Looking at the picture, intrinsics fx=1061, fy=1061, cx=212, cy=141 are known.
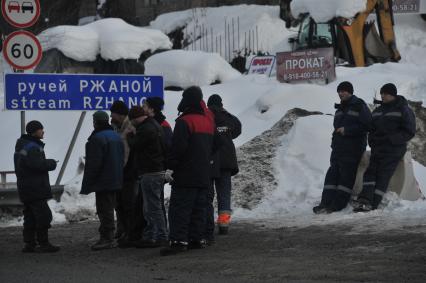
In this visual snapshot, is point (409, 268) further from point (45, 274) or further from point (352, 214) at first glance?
point (352, 214)

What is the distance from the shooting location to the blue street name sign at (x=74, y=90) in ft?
51.2

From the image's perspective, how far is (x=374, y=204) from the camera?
13.1 metres

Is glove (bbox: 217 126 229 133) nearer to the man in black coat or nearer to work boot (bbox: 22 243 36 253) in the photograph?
the man in black coat

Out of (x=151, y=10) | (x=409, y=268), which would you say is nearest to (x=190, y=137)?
(x=409, y=268)

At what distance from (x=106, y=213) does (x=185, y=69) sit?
12.9m

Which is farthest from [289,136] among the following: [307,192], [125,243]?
[125,243]

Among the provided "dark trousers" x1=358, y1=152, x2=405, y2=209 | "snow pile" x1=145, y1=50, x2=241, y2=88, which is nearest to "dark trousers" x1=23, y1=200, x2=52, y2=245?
"dark trousers" x1=358, y1=152, x2=405, y2=209

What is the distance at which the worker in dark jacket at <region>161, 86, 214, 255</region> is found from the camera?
10.8 m

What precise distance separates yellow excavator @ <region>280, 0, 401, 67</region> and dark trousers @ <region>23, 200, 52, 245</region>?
A: 15.3 meters

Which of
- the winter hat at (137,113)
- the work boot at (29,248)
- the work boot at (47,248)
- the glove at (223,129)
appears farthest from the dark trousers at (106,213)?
the glove at (223,129)

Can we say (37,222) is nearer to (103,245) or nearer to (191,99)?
(103,245)

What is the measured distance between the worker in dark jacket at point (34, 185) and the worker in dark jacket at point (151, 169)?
1029 mm

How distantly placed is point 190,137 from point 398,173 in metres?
3.69

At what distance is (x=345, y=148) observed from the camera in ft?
44.0
